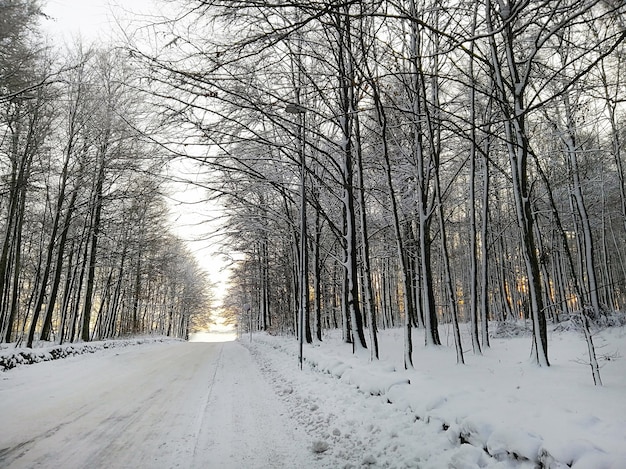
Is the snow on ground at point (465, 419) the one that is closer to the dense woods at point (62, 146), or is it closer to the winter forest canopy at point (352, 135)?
the winter forest canopy at point (352, 135)

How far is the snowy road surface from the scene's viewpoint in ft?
10.5

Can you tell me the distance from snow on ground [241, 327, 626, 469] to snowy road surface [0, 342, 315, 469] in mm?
552

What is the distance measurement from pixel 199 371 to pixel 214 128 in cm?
615

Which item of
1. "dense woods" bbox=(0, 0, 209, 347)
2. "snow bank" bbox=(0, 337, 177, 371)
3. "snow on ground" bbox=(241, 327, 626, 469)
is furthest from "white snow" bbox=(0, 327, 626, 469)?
"dense woods" bbox=(0, 0, 209, 347)

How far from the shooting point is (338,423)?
13.8 feet

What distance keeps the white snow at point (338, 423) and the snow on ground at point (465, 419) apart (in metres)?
0.01

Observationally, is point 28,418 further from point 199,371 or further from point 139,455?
point 199,371

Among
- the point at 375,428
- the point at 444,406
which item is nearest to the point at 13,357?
the point at 375,428

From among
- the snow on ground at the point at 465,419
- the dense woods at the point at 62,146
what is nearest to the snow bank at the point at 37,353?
the dense woods at the point at 62,146

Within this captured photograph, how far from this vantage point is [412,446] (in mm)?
3119

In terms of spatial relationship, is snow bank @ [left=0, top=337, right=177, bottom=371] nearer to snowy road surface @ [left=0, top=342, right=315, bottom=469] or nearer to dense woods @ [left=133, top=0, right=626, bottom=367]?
snowy road surface @ [left=0, top=342, right=315, bottom=469]

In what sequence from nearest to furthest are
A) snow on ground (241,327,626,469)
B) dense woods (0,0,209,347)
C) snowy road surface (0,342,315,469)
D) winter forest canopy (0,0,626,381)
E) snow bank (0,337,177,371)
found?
snow on ground (241,327,626,469), snowy road surface (0,342,315,469), winter forest canopy (0,0,626,381), dense woods (0,0,209,347), snow bank (0,337,177,371)

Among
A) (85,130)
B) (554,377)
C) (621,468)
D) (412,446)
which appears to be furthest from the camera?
(85,130)

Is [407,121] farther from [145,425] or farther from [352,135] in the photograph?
[145,425]
